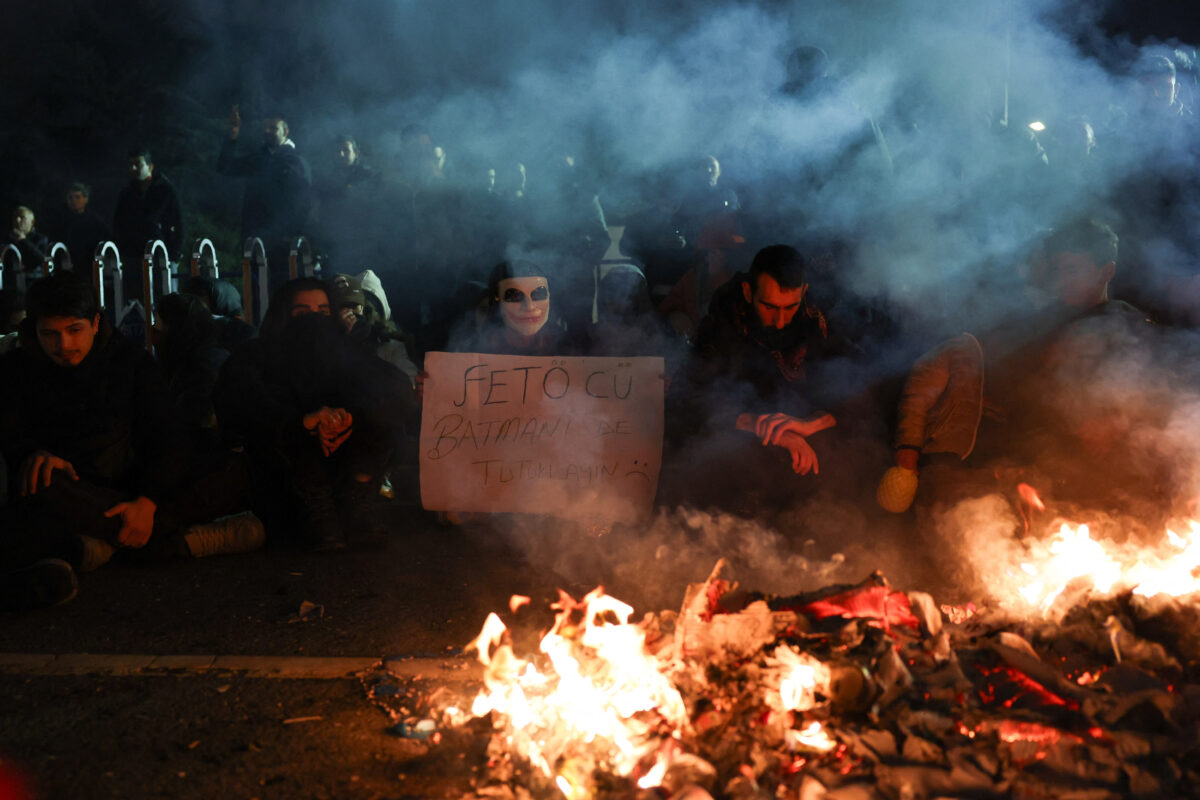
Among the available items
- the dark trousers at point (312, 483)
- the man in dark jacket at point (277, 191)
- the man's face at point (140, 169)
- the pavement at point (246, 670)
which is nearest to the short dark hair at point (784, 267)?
the pavement at point (246, 670)

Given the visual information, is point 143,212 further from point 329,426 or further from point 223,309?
point 329,426

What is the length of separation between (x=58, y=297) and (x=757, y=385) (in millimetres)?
3396

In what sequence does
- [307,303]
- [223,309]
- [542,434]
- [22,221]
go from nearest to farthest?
1. [542,434]
2. [307,303]
3. [223,309]
4. [22,221]

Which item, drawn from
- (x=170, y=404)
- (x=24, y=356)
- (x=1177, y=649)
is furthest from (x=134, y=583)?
(x=1177, y=649)

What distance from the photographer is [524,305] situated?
5.44 m

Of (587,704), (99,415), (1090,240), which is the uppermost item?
(1090,240)

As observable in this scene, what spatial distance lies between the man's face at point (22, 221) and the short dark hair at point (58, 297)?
6.04 m

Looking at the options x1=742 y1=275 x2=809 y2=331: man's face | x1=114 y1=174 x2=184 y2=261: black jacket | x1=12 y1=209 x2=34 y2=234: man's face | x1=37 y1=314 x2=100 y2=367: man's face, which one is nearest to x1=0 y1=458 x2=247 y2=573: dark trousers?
x1=37 y1=314 x2=100 y2=367: man's face

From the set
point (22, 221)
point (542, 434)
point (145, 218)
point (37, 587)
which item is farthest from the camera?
→ point (145, 218)

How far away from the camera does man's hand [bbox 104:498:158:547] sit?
4.49 metres

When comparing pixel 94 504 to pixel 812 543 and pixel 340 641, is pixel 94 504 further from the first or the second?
pixel 812 543

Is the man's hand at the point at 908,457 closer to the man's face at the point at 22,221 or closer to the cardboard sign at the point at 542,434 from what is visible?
the cardboard sign at the point at 542,434

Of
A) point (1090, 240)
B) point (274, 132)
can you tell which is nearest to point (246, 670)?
point (1090, 240)

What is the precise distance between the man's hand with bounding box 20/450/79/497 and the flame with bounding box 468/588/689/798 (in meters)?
2.48
